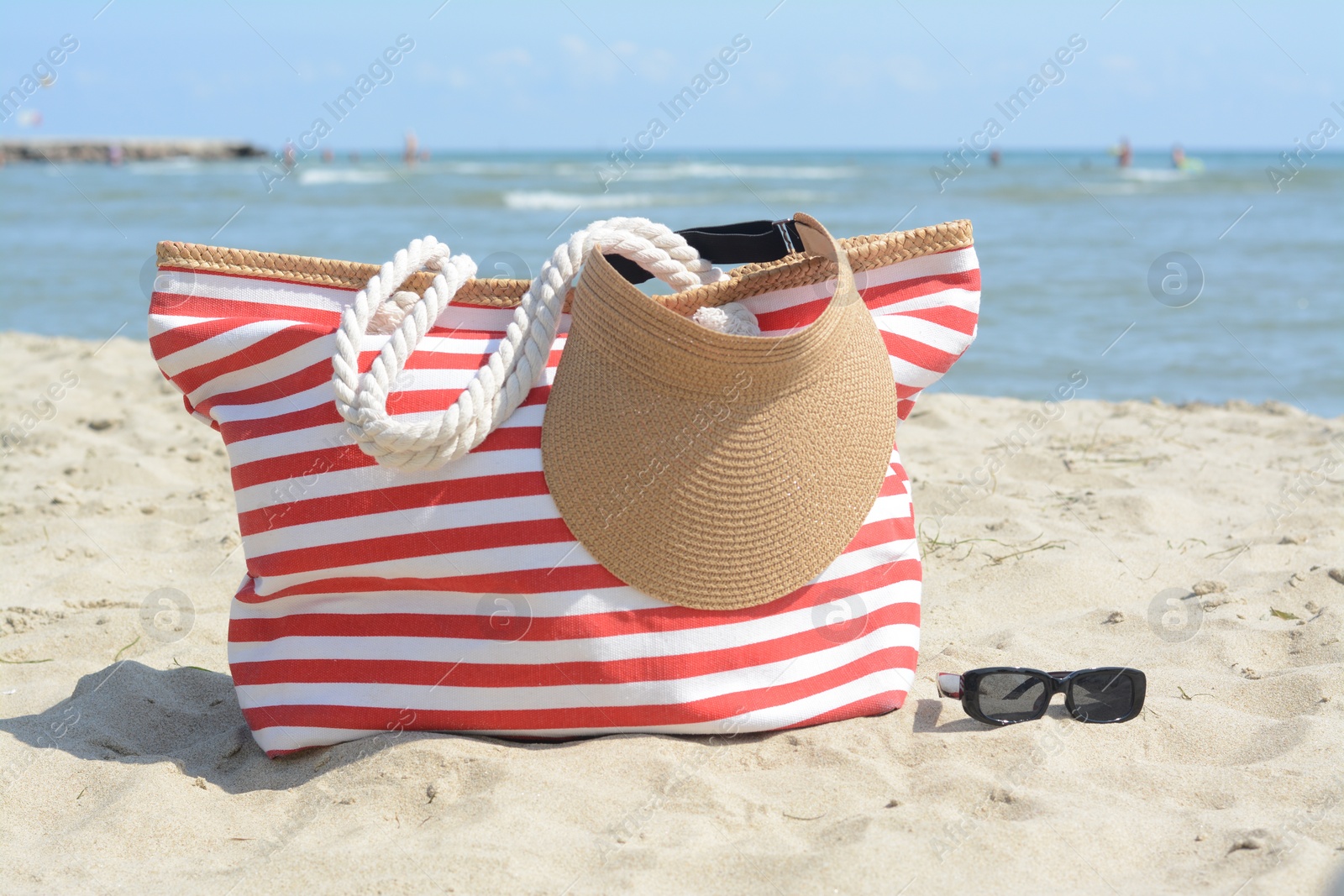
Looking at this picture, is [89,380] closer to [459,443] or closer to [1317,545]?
[459,443]

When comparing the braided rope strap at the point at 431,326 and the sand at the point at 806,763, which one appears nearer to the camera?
the sand at the point at 806,763

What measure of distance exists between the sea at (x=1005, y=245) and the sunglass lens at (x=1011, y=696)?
84.7 inches

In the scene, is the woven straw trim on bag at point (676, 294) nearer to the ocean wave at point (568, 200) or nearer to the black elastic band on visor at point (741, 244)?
the black elastic band on visor at point (741, 244)

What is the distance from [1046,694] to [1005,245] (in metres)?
9.96

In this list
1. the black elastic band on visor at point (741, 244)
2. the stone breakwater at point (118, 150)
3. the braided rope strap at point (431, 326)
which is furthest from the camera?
the stone breakwater at point (118, 150)

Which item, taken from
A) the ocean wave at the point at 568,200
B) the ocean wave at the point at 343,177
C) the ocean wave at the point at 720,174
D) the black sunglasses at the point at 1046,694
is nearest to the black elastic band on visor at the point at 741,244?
the black sunglasses at the point at 1046,694

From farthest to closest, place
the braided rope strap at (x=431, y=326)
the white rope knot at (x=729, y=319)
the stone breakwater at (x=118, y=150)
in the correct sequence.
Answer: the stone breakwater at (x=118, y=150)
the white rope knot at (x=729, y=319)
the braided rope strap at (x=431, y=326)

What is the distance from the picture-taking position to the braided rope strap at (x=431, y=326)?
1.77 metres

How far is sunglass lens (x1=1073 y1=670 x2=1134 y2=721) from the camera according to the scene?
195cm

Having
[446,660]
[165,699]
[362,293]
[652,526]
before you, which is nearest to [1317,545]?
[652,526]

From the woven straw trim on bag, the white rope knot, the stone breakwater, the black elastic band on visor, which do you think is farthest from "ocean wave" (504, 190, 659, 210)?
the stone breakwater

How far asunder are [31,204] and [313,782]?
17.4 metres

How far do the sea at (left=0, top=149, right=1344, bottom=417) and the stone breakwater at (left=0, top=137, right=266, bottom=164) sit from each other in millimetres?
30412

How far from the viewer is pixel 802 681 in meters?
1.95
